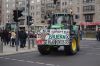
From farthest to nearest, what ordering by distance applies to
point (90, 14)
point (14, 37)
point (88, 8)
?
point (88, 8), point (90, 14), point (14, 37)

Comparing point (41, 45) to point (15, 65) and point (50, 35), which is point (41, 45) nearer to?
point (50, 35)

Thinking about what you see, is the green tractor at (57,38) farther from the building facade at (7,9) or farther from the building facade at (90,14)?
the building facade at (7,9)

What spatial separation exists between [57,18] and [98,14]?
66026mm

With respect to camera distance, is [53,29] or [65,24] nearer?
[53,29]

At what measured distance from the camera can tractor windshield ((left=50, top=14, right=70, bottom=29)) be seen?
2519cm

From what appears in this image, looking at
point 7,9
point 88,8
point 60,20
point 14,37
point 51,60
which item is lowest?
point 51,60

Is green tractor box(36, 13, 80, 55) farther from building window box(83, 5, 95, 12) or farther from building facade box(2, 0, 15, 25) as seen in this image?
building facade box(2, 0, 15, 25)

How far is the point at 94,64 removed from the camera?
17391 millimetres

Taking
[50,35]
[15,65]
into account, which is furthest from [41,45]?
[15,65]

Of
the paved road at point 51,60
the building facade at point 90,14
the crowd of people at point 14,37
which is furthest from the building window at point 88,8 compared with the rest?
the paved road at point 51,60

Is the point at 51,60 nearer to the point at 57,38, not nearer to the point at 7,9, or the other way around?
the point at 57,38

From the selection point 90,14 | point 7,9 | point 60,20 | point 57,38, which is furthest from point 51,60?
point 7,9

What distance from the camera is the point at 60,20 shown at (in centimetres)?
2625

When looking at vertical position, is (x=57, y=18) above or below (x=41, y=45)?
above
